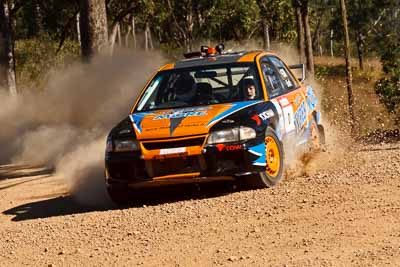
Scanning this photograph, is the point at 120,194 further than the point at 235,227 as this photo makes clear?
Yes

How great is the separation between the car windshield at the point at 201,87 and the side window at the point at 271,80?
0.54ft

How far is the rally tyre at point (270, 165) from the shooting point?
8.21 m

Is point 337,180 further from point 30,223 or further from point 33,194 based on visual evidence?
point 33,194

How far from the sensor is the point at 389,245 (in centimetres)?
586

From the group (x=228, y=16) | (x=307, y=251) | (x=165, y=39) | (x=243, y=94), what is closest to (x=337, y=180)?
(x=243, y=94)

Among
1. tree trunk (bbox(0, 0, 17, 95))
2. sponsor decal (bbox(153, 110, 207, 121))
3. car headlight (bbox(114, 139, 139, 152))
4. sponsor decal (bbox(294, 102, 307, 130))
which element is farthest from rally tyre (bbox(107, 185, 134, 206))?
tree trunk (bbox(0, 0, 17, 95))

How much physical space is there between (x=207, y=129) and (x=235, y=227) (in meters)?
1.51

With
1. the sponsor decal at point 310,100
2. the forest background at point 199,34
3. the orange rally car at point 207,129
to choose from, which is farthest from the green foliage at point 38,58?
the orange rally car at point 207,129

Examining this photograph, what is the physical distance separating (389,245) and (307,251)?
57 cm

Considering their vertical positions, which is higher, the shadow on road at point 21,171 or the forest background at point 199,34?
the forest background at point 199,34

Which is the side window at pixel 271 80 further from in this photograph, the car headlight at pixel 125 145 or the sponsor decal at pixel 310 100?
the car headlight at pixel 125 145

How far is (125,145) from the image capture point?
826cm

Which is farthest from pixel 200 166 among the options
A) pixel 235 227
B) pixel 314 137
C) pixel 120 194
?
pixel 314 137

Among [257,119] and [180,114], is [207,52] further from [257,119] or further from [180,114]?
[257,119]
